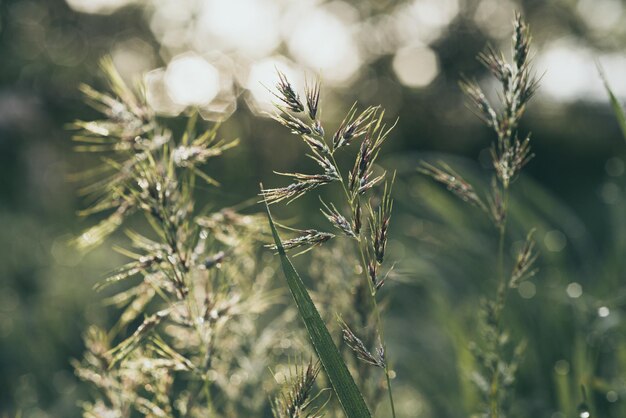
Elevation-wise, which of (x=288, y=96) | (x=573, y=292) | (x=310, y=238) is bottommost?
(x=573, y=292)

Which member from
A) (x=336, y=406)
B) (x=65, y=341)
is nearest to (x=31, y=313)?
(x=65, y=341)

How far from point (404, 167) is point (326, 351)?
1.59 meters

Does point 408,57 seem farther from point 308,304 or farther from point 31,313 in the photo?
point 308,304

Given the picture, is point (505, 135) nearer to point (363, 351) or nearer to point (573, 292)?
point (363, 351)

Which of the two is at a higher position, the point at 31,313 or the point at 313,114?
the point at 313,114

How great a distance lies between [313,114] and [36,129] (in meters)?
13.0

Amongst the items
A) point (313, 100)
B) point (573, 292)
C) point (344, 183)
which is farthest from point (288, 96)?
point (573, 292)

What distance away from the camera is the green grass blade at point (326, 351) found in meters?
0.87

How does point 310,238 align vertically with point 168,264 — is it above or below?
above

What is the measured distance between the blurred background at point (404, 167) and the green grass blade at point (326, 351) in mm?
256

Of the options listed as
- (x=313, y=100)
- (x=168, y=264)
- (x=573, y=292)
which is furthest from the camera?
(x=573, y=292)

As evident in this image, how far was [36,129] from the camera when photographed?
12.5 metres

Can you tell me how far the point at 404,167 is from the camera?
Answer: 2406 mm

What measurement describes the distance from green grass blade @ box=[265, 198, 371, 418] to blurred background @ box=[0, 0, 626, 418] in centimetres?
26
